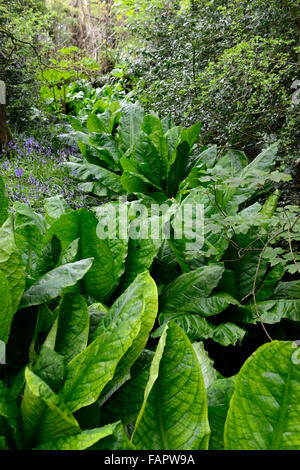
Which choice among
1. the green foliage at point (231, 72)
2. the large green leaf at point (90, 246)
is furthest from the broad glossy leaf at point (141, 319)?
the green foliage at point (231, 72)

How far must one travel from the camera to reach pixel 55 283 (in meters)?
0.88

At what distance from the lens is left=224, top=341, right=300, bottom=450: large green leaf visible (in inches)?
Result: 22.9

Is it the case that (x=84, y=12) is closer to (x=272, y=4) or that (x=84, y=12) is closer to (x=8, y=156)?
(x=8, y=156)

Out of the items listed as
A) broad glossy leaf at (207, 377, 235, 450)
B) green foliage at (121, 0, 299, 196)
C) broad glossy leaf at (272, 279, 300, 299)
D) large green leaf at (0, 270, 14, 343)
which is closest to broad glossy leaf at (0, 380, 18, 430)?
large green leaf at (0, 270, 14, 343)

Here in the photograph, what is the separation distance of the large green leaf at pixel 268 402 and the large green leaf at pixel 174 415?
0.05 metres

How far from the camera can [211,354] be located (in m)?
1.76

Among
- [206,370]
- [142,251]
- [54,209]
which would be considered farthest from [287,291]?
[54,209]

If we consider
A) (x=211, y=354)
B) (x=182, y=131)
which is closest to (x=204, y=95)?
(x=182, y=131)

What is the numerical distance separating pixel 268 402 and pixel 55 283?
53 centimetres

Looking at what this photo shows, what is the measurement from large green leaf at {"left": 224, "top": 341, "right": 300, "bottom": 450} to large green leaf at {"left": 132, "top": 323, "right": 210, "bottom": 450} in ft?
0.18

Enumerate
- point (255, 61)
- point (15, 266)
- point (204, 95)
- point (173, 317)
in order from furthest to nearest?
point (204, 95) → point (255, 61) → point (173, 317) → point (15, 266)

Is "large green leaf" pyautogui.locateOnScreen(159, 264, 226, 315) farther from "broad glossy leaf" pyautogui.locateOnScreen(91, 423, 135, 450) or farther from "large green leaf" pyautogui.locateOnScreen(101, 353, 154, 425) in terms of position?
"broad glossy leaf" pyautogui.locateOnScreen(91, 423, 135, 450)

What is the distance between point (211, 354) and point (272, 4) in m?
3.15

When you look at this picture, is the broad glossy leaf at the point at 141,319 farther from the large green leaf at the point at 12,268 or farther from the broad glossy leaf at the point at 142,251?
the broad glossy leaf at the point at 142,251
